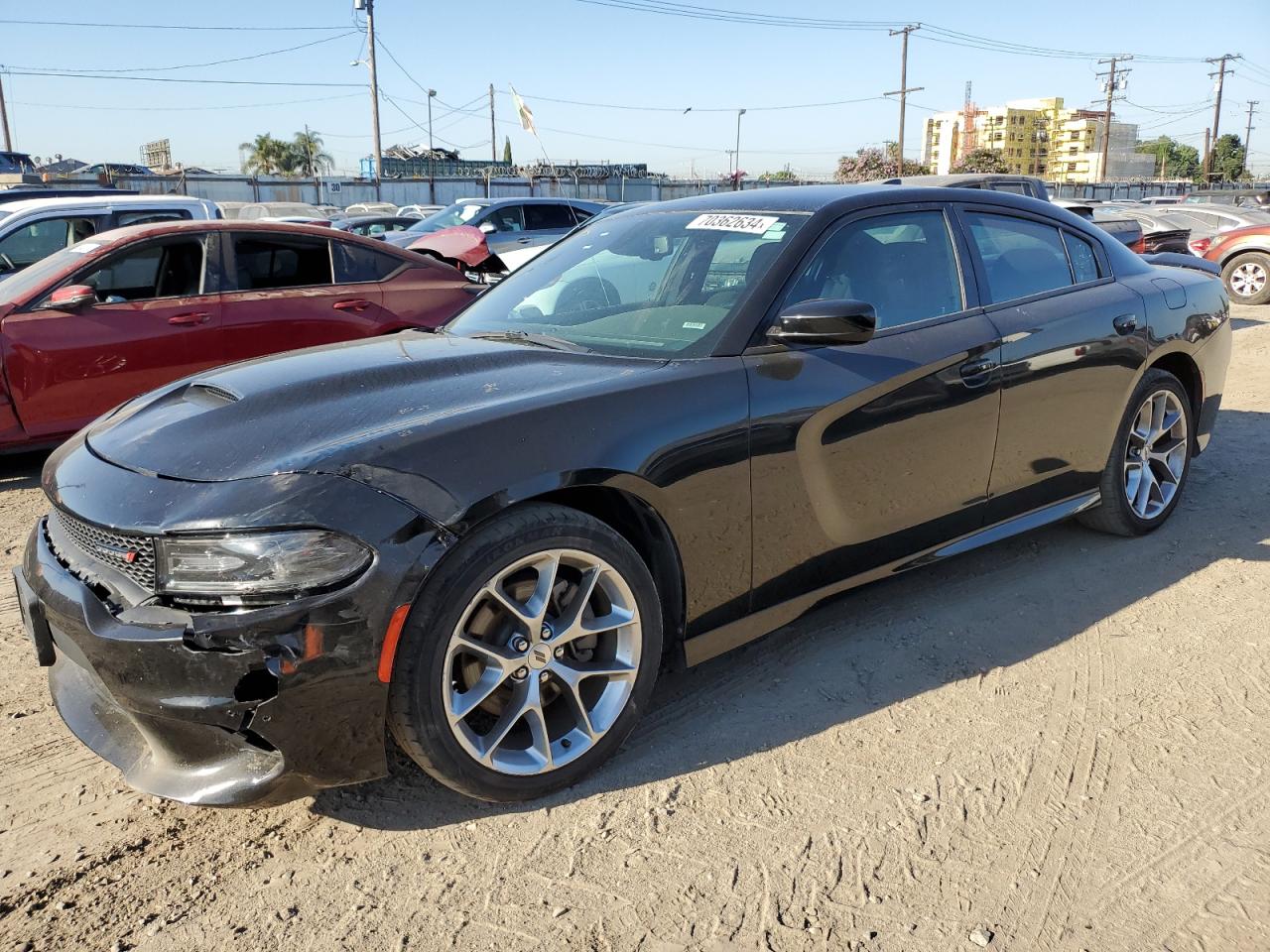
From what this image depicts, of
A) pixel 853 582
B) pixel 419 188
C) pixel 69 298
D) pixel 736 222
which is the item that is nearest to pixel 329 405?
pixel 736 222

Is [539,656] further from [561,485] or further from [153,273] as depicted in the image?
[153,273]

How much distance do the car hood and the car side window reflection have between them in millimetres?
802

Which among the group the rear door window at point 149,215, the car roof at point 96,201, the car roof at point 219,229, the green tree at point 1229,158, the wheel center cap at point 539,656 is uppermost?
the green tree at point 1229,158

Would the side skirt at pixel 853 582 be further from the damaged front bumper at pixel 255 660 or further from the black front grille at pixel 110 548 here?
the black front grille at pixel 110 548

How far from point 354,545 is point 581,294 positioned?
1695mm

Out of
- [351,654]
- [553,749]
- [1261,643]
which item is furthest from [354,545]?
[1261,643]

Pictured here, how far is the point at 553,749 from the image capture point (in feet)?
8.64

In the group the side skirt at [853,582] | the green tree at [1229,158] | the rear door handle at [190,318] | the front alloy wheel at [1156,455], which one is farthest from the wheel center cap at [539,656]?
the green tree at [1229,158]

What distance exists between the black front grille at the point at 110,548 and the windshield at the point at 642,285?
58.0 inches

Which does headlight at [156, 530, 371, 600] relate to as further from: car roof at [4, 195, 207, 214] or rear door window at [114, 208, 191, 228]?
car roof at [4, 195, 207, 214]

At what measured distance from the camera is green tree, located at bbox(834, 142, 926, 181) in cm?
6606

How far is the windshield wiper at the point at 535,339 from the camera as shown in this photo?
3174 mm

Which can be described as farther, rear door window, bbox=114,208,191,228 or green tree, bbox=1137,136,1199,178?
green tree, bbox=1137,136,1199,178

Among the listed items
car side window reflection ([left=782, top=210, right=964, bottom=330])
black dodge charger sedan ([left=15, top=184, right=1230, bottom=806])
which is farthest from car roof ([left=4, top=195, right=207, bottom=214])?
car side window reflection ([left=782, top=210, right=964, bottom=330])
